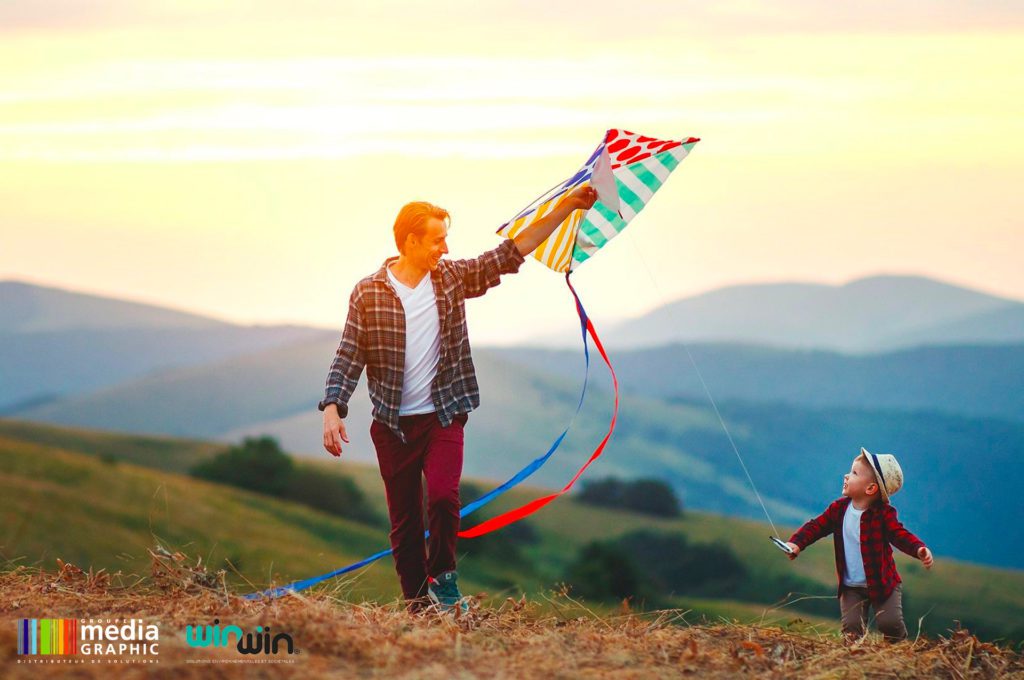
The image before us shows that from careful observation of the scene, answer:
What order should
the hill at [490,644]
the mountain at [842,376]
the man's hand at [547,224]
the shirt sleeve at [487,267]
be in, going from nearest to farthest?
the hill at [490,644], the shirt sleeve at [487,267], the man's hand at [547,224], the mountain at [842,376]

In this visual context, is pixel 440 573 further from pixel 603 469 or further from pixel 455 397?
pixel 603 469

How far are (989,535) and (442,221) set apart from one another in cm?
11844

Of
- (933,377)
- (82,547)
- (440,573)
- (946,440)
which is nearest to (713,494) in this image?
(946,440)

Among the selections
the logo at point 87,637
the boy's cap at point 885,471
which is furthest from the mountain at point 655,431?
the logo at point 87,637

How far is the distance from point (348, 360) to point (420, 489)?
0.86 m

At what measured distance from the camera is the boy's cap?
7.34 metres

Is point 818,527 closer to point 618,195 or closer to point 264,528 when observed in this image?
point 618,195

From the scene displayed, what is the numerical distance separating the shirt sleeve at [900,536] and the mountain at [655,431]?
4221 inches

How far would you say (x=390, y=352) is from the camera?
744cm

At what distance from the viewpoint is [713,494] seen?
137625 millimetres

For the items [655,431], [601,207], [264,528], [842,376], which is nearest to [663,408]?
[655,431]

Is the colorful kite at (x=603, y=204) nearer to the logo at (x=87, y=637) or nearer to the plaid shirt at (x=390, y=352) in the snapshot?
the plaid shirt at (x=390, y=352)

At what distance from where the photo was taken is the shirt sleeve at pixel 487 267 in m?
7.73

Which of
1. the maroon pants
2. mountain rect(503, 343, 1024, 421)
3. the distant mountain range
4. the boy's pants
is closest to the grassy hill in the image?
the distant mountain range
